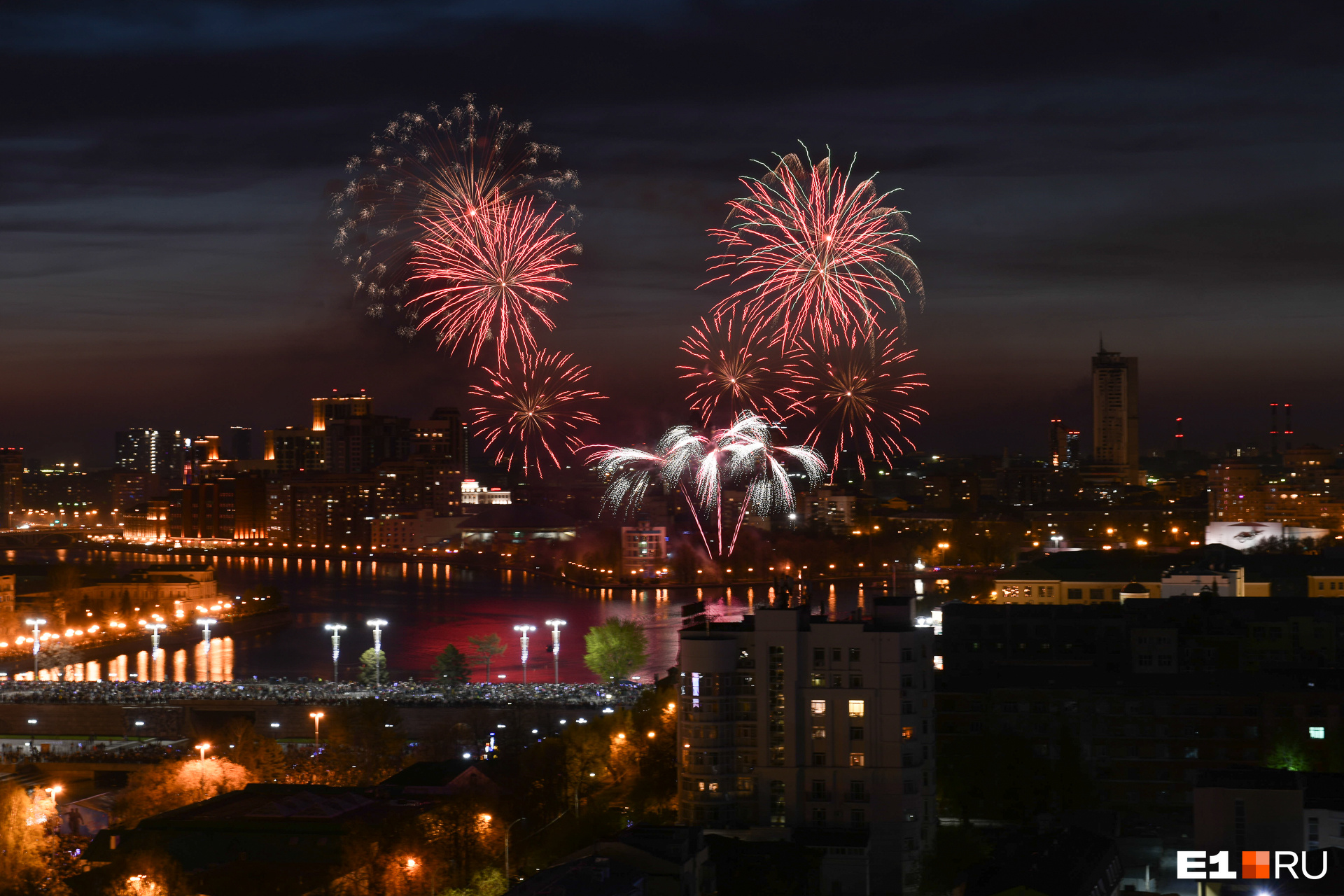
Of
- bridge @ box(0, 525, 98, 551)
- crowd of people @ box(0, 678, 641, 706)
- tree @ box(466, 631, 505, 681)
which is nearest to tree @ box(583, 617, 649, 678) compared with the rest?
crowd of people @ box(0, 678, 641, 706)

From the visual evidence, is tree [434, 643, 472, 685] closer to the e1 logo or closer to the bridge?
the e1 logo

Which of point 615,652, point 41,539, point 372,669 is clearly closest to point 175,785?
point 615,652

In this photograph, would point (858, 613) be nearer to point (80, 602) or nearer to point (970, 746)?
point (970, 746)

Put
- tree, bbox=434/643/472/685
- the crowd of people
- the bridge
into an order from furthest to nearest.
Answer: the bridge < tree, bbox=434/643/472/685 < the crowd of people

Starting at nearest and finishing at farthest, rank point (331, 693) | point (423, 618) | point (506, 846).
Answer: point (506, 846) → point (331, 693) → point (423, 618)

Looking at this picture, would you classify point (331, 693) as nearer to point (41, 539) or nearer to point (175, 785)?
point (175, 785)

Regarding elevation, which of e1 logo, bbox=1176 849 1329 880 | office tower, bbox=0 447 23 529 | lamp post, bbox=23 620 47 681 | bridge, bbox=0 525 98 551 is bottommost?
lamp post, bbox=23 620 47 681
